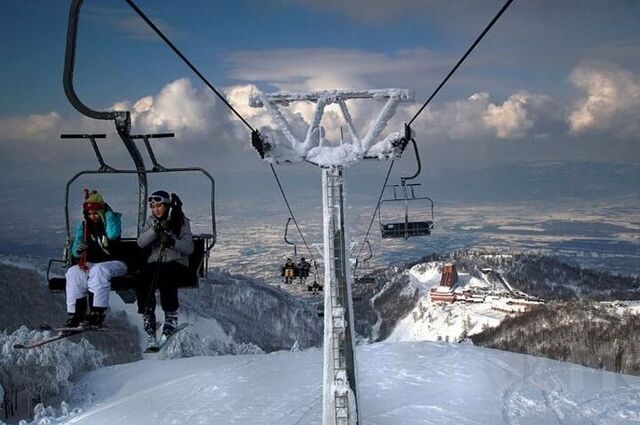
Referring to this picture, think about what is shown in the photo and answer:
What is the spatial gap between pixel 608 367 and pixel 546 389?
7147 centimetres

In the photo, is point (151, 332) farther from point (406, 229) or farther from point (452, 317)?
point (452, 317)

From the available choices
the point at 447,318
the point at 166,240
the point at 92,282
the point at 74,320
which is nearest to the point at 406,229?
the point at 166,240

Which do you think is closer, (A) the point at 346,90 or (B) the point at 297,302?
(A) the point at 346,90

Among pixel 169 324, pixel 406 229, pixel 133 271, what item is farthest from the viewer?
pixel 406 229

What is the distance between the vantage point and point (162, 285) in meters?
8.47

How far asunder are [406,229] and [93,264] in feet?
46.6

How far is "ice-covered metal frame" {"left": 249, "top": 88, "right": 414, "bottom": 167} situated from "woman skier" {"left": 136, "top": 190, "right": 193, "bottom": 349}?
1725mm

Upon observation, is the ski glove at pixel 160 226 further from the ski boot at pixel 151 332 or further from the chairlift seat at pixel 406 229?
the chairlift seat at pixel 406 229

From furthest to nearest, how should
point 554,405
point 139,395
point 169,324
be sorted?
point 139,395 → point 554,405 → point 169,324

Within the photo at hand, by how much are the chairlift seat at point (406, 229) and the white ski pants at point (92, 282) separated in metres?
14.1

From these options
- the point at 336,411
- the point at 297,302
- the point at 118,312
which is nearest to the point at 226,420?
the point at 336,411

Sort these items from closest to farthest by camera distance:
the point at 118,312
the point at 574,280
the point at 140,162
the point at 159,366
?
the point at 140,162, the point at 159,366, the point at 118,312, the point at 574,280

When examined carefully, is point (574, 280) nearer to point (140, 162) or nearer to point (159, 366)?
point (159, 366)

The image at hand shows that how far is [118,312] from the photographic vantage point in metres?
116
